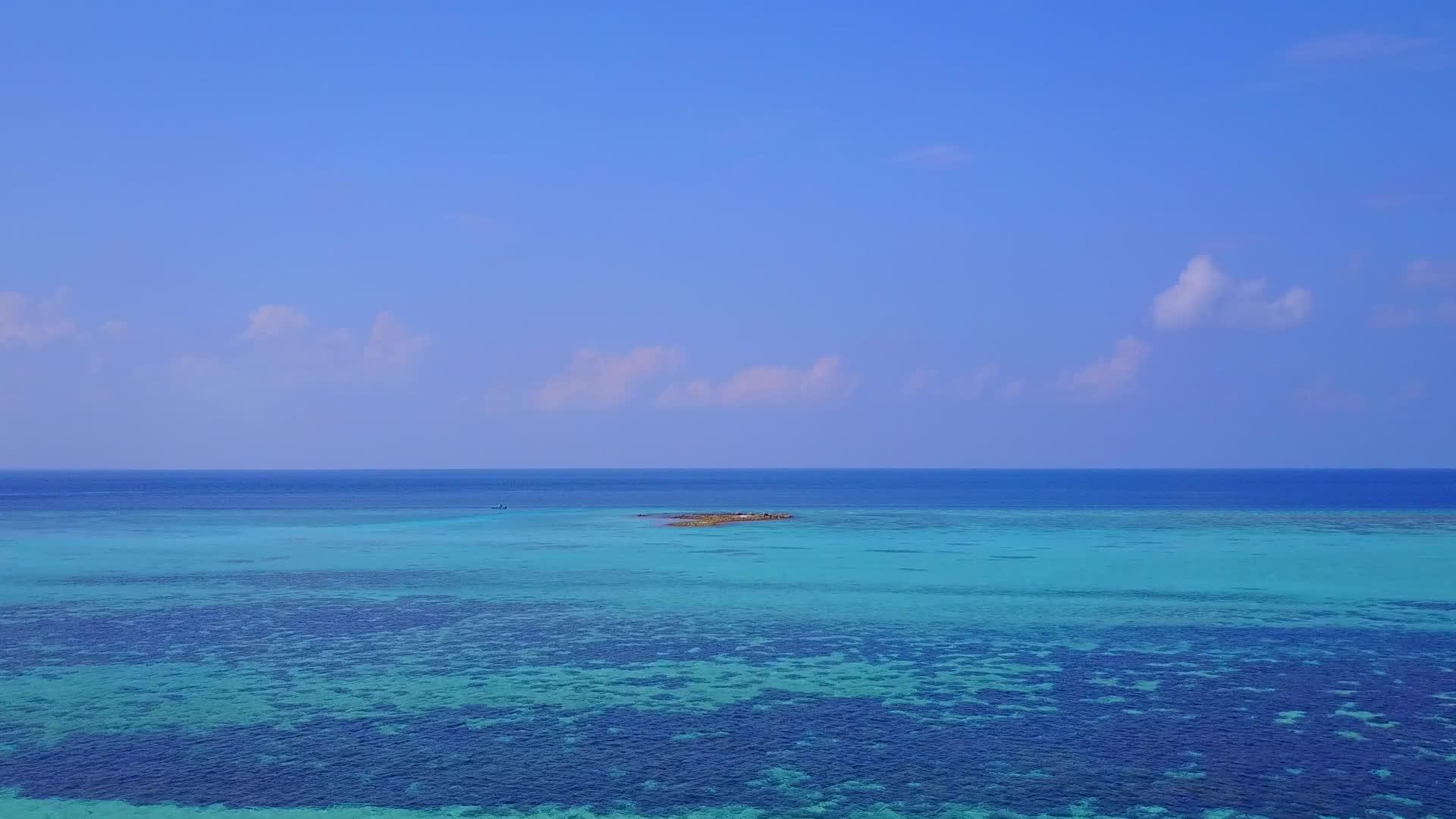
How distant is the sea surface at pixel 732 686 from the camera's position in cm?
2045

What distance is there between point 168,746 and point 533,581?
29.4m

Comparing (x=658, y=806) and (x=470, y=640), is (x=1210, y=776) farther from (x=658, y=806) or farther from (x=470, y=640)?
(x=470, y=640)

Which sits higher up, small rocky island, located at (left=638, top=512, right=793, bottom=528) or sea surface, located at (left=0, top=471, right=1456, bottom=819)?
small rocky island, located at (left=638, top=512, right=793, bottom=528)

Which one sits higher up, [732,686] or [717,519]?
[717,519]

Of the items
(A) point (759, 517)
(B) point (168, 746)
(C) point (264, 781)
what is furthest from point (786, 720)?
(A) point (759, 517)

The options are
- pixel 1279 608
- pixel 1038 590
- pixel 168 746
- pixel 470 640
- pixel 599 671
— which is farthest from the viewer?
pixel 1038 590

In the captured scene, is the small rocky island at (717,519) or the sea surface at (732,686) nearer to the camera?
the sea surface at (732,686)

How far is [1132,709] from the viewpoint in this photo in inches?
1028

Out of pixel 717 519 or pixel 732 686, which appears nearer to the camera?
pixel 732 686

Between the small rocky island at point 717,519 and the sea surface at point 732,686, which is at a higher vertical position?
the small rocky island at point 717,519

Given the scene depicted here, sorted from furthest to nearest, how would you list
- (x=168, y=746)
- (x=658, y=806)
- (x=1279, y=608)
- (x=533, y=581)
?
(x=533, y=581) → (x=1279, y=608) → (x=168, y=746) → (x=658, y=806)

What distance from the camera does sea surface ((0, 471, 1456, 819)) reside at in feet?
67.1

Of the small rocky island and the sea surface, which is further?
the small rocky island

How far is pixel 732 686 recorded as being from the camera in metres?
28.9
